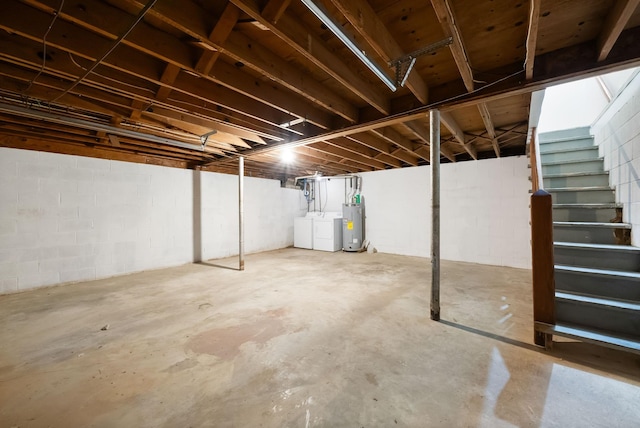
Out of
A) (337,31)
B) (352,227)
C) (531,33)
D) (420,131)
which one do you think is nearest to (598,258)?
(531,33)

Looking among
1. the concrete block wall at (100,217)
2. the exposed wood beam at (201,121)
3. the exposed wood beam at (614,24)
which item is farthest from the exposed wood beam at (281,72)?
the concrete block wall at (100,217)

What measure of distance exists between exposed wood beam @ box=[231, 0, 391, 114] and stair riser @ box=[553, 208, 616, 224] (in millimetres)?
2423

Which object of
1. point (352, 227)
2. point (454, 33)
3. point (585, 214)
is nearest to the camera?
point (454, 33)

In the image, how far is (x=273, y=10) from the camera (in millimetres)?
1345

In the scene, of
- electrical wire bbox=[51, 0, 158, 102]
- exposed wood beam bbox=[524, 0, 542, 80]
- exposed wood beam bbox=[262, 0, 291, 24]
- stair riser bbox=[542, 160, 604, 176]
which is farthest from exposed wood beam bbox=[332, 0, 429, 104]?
stair riser bbox=[542, 160, 604, 176]

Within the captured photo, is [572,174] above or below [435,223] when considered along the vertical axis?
above

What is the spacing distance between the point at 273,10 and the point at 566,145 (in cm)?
406

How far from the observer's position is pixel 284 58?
1.97 meters

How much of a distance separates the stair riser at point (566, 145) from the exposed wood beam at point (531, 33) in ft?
6.76

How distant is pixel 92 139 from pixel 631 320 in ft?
20.0

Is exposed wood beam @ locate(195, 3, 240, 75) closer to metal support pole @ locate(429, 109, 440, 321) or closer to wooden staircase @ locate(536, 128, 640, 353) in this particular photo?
metal support pole @ locate(429, 109, 440, 321)

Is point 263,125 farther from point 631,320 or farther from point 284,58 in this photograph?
point 631,320

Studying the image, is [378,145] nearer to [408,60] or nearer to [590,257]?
[408,60]

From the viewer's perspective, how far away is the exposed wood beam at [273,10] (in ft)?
4.32
